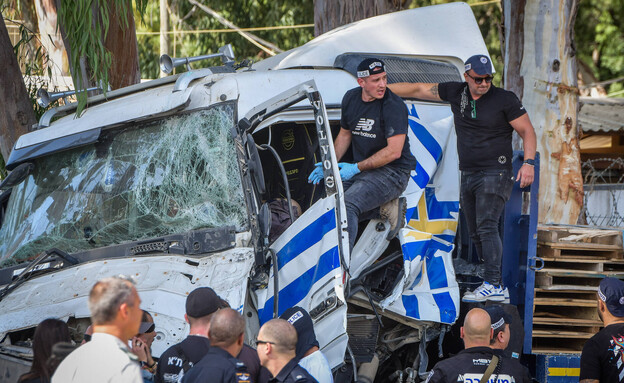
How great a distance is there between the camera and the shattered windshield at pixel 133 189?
546 cm

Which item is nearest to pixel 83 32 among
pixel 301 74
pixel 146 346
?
pixel 301 74

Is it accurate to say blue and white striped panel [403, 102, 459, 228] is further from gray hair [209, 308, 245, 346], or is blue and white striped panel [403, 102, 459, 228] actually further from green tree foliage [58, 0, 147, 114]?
green tree foliage [58, 0, 147, 114]

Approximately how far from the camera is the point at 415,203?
20.3 ft

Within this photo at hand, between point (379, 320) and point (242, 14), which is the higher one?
point (242, 14)

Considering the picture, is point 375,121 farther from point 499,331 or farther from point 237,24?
point 237,24

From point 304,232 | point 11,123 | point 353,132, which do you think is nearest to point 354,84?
point 353,132

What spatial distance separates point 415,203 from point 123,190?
6.93ft

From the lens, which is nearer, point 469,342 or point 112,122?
point 469,342

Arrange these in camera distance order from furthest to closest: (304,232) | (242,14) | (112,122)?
(242,14) < (112,122) < (304,232)

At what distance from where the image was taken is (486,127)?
657 cm

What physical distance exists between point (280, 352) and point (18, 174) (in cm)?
307

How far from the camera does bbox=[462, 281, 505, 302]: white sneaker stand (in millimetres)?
6199

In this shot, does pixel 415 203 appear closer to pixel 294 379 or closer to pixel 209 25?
pixel 294 379

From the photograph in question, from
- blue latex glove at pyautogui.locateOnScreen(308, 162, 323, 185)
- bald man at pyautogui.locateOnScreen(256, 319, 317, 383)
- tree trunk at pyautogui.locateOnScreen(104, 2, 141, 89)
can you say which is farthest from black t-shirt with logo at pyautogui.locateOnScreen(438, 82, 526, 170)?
tree trunk at pyautogui.locateOnScreen(104, 2, 141, 89)
